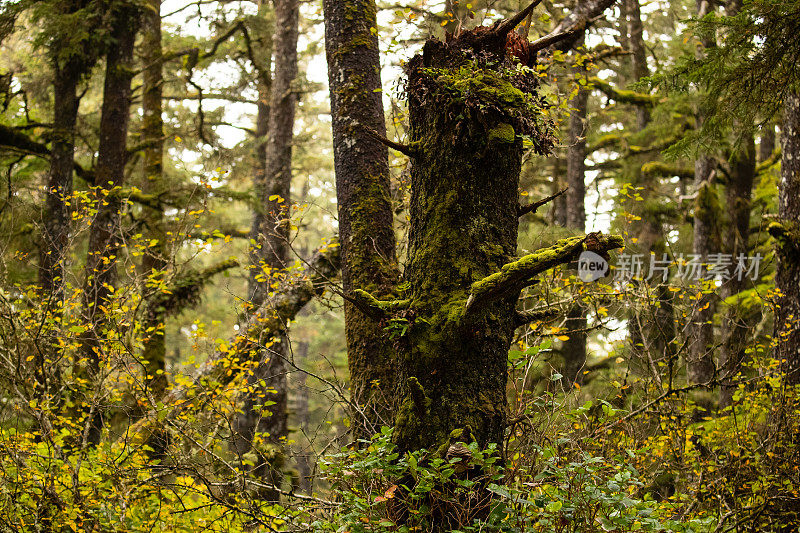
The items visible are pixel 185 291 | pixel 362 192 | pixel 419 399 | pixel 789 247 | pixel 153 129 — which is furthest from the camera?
pixel 153 129

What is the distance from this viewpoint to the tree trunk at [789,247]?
7.00 meters

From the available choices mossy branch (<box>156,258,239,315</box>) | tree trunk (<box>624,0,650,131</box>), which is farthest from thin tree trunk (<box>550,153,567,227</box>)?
mossy branch (<box>156,258,239,315</box>)

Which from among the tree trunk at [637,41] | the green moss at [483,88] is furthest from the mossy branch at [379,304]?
the tree trunk at [637,41]

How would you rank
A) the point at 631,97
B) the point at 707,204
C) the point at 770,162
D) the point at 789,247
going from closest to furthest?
1. the point at 789,247
2. the point at 707,204
3. the point at 770,162
4. the point at 631,97

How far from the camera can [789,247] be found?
7.29m

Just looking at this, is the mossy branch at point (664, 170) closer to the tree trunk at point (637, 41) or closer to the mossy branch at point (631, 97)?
the mossy branch at point (631, 97)

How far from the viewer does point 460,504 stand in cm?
285

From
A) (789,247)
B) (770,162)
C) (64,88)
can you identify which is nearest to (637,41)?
(770,162)

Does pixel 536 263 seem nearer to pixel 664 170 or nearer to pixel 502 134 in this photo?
pixel 502 134

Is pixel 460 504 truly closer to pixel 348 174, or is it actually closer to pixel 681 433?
pixel 348 174

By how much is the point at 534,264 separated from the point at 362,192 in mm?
2233

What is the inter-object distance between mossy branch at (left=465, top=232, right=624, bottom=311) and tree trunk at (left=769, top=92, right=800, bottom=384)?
477cm

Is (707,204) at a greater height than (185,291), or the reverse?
(707,204)

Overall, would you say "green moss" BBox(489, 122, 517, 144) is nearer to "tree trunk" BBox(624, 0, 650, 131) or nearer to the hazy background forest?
the hazy background forest
